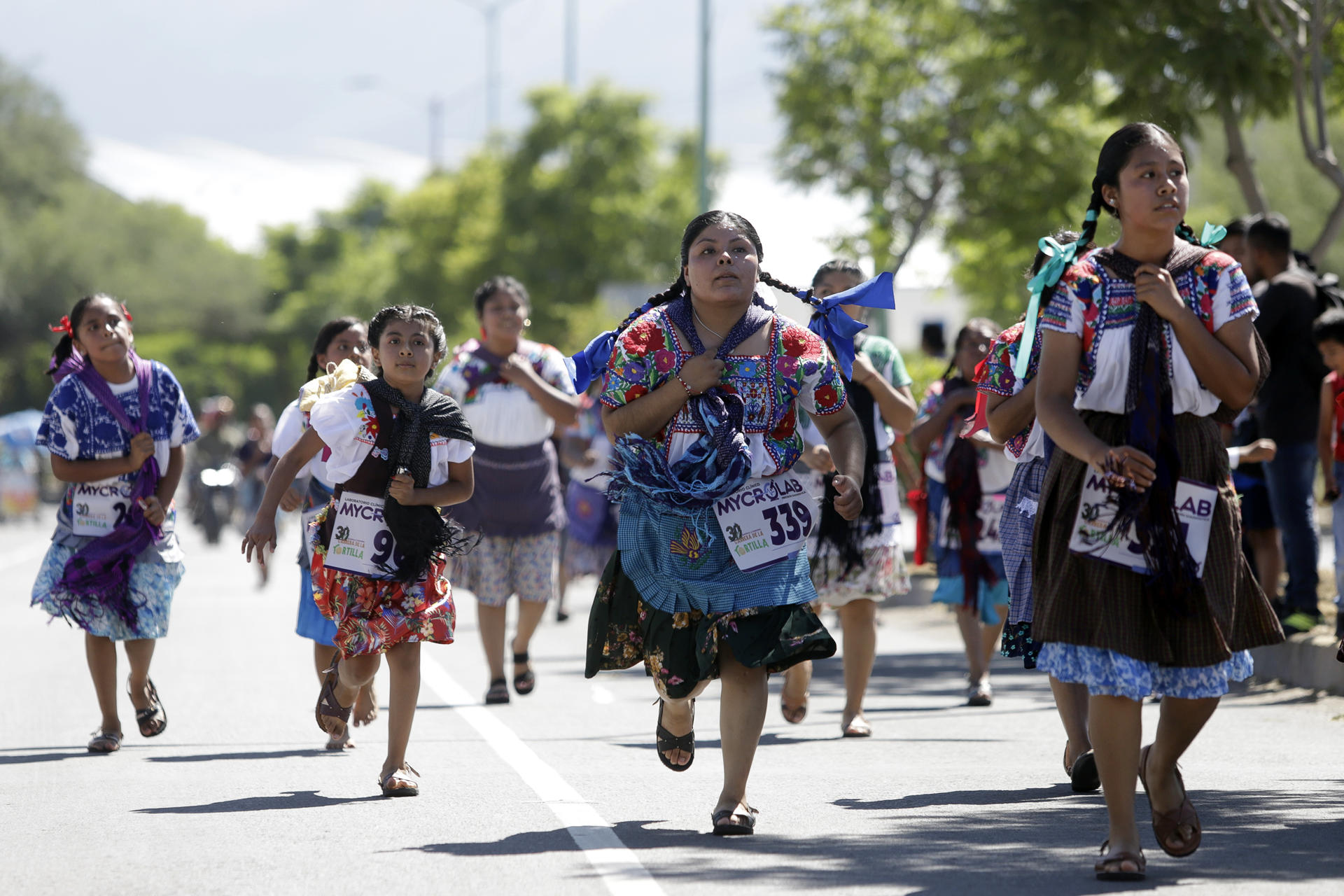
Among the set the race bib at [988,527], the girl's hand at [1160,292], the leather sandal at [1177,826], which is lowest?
the leather sandal at [1177,826]

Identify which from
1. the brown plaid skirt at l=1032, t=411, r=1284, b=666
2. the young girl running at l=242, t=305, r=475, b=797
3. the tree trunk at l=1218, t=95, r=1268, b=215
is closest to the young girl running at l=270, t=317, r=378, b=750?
the young girl running at l=242, t=305, r=475, b=797

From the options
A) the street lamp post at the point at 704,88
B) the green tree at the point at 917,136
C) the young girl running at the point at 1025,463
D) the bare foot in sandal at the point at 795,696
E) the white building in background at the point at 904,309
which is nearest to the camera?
the young girl running at the point at 1025,463

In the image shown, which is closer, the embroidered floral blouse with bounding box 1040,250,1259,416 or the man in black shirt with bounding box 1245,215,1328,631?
the embroidered floral blouse with bounding box 1040,250,1259,416

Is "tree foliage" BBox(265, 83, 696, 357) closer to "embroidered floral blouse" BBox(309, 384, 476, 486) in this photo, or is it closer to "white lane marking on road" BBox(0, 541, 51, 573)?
"white lane marking on road" BBox(0, 541, 51, 573)

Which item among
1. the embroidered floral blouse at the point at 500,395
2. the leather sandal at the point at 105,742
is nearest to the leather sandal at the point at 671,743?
the leather sandal at the point at 105,742

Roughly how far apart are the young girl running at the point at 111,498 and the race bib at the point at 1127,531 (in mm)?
4652

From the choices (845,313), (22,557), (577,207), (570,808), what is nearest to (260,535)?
(570,808)

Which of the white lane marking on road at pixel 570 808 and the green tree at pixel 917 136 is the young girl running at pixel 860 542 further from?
the green tree at pixel 917 136

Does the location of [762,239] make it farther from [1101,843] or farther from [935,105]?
[935,105]

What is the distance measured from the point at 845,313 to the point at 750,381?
1147mm

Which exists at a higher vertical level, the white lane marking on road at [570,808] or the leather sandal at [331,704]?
the leather sandal at [331,704]

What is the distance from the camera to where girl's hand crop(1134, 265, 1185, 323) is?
5145 mm

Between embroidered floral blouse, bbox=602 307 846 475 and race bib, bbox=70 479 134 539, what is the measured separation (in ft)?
10.5

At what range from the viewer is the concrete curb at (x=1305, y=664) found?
9.85 metres
